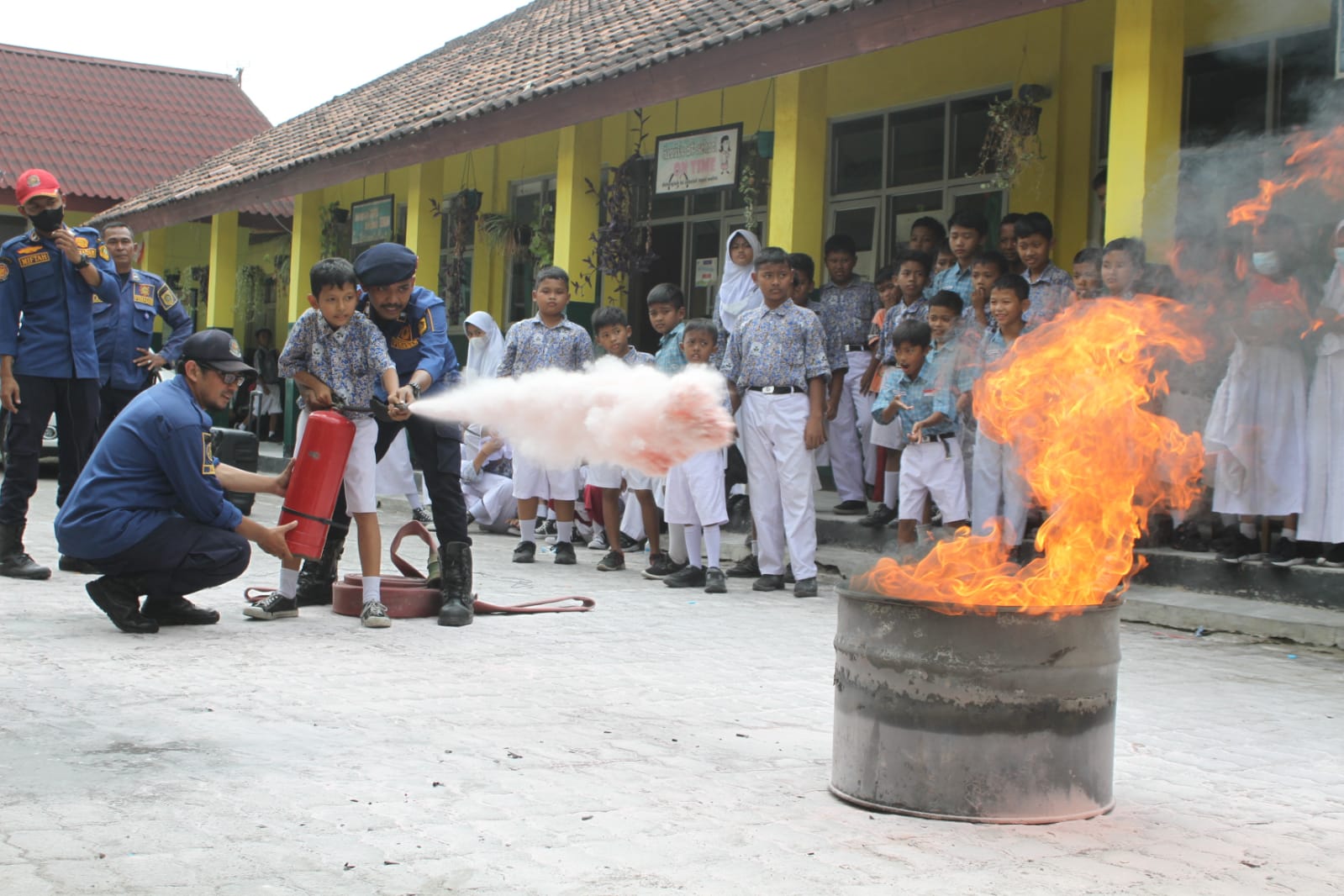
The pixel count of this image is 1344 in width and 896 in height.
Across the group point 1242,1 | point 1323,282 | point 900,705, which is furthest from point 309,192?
point 900,705

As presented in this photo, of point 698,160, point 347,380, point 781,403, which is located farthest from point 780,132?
point 347,380

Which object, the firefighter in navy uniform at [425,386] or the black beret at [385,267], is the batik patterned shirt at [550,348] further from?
the black beret at [385,267]

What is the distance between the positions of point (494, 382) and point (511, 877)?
13.6 ft

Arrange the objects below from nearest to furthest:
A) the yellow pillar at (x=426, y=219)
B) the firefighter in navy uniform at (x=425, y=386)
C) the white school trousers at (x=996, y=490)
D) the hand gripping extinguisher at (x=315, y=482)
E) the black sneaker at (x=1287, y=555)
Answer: the hand gripping extinguisher at (x=315, y=482)
the firefighter in navy uniform at (x=425, y=386)
the black sneaker at (x=1287, y=555)
the white school trousers at (x=996, y=490)
the yellow pillar at (x=426, y=219)

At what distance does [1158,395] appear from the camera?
8586 millimetres

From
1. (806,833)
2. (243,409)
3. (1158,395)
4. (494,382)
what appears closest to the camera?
(806,833)

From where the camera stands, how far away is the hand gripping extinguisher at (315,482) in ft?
22.5

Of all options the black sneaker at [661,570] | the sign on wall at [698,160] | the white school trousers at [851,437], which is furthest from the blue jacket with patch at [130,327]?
the sign on wall at [698,160]

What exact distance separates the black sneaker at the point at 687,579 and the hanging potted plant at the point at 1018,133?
467 cm

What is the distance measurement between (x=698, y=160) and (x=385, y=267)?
6.88 meters

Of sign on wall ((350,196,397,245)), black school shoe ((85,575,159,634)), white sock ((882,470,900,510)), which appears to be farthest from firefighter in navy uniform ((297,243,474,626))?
sign on wall ((350,196,397,245))

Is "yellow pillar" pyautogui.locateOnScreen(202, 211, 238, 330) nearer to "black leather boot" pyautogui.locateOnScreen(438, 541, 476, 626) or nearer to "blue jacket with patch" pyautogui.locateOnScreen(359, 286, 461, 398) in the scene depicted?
"blue jacket with patch" pyautogui.locateOnScreen(359, 286, 461, 398)

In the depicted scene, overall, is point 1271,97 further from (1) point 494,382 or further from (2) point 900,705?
(2) point 900,705

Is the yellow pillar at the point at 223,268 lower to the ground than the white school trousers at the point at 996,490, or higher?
higher
